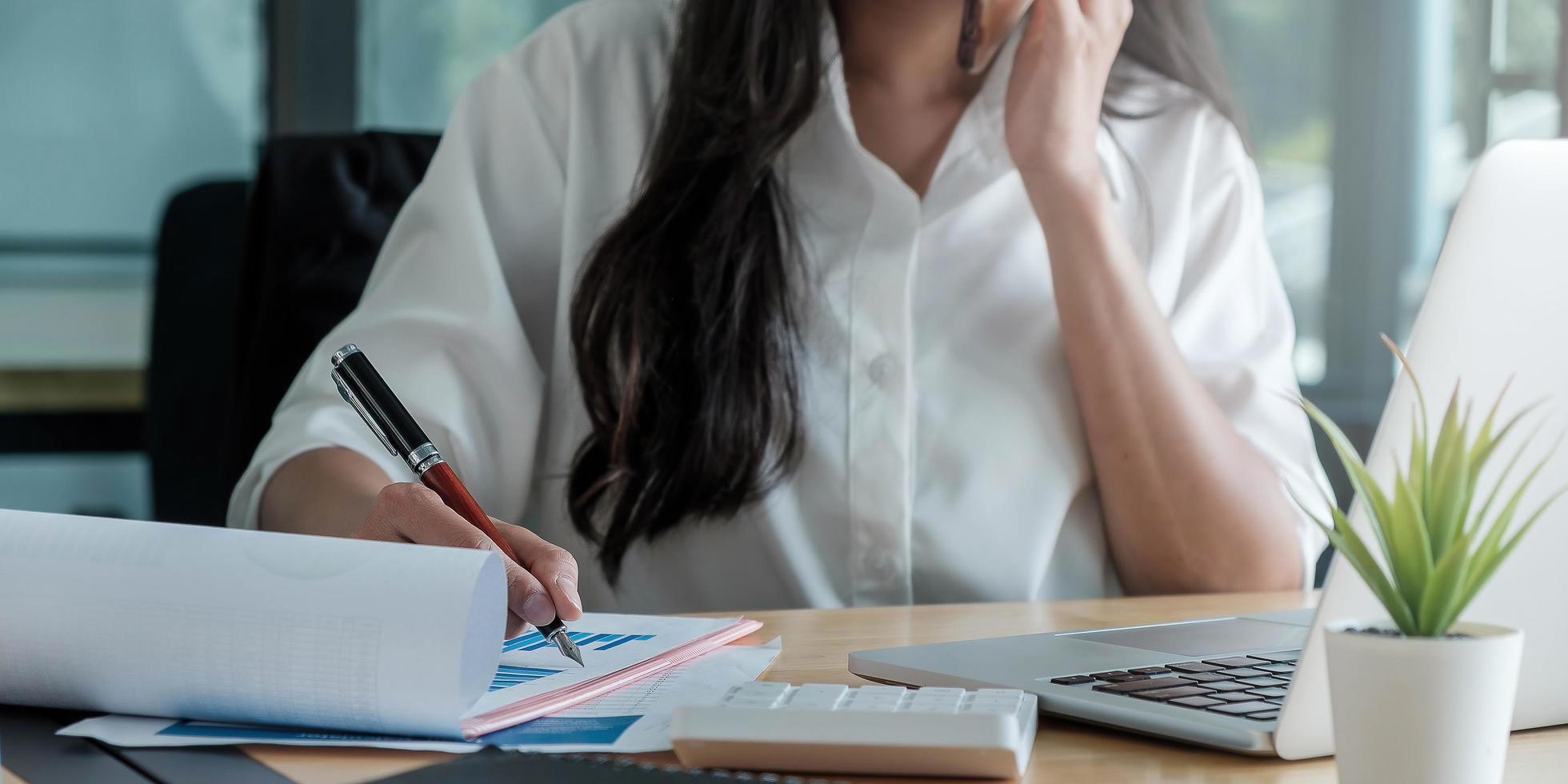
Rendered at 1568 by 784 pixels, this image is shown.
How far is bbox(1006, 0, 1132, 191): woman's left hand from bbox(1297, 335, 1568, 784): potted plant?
0.72 meters

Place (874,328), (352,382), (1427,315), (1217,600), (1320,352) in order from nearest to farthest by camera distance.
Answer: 1. (1427,315)
2. (352,382)
3. (1217,600)
4. (874,328)
5. (1320,352)

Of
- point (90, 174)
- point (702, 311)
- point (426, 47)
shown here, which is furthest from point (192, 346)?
point (90, 174)

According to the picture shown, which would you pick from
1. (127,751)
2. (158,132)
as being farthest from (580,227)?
(158,132)

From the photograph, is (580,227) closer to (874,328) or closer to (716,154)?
(716,154)

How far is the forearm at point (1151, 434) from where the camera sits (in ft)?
3.49

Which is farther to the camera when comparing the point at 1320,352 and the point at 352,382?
the point at 1320,352

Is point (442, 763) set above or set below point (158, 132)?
below

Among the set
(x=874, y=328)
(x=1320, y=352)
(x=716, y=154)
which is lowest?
(x=1320, y=352)

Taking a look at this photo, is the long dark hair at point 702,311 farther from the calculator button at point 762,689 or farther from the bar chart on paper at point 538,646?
the calculator button at point 762,689

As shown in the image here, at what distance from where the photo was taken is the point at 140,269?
319 cm

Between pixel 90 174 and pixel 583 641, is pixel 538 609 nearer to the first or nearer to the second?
pixel 583 641

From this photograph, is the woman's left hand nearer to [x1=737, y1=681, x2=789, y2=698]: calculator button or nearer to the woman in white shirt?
the woman in white shirt

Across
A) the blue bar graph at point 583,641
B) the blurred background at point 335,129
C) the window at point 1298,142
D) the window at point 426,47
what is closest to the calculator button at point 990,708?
the blue bar graph at point 583,641

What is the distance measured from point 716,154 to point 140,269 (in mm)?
2485
